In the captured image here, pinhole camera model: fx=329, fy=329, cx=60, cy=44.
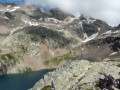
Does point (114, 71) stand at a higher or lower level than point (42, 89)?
higher

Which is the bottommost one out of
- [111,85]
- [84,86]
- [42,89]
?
[42,89]

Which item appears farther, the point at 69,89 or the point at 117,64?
the point at 117,64

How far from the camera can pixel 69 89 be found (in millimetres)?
49562

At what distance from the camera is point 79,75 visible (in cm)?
5338

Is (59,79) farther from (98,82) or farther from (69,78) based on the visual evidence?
(98,82)

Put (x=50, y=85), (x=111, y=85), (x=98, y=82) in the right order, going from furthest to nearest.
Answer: (x=50, y=85) → (x=98, y=82) → (x=111, y=85)

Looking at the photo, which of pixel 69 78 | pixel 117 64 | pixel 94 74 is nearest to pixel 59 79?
pixel 69 78

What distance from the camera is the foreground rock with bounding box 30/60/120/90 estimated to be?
4941cm

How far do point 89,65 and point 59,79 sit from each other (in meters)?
6.46

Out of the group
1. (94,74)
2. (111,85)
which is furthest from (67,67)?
(111,85)

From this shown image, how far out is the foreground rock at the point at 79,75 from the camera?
162 ft

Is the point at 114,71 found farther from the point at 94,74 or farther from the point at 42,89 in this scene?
the point at 42,89

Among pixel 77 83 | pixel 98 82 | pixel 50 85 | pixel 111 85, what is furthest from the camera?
pixel 50 85

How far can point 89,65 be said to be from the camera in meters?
56.7
